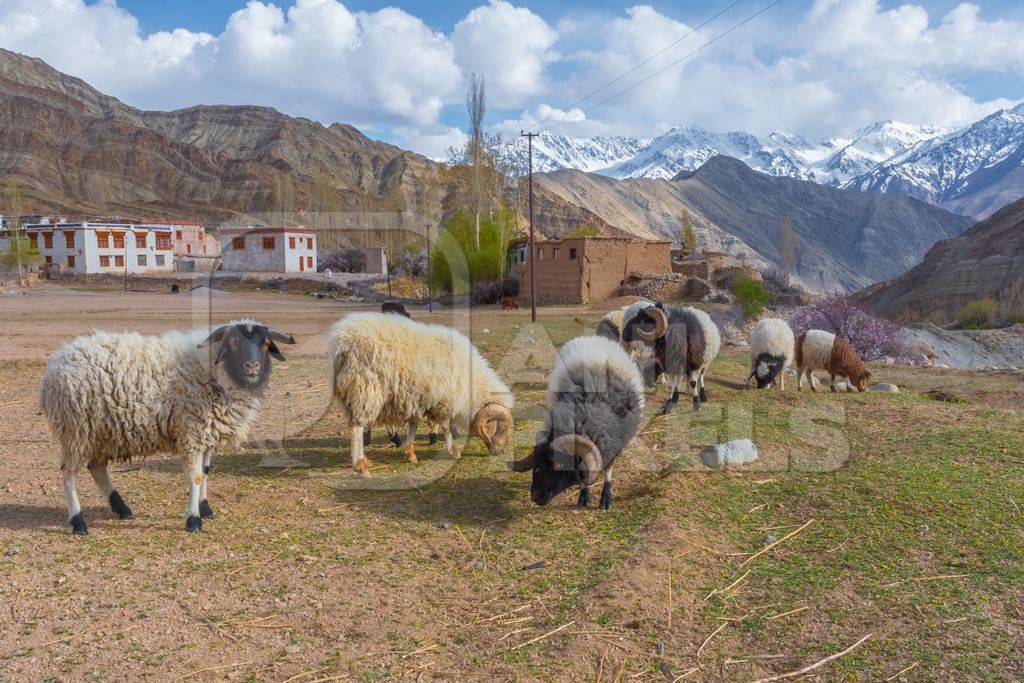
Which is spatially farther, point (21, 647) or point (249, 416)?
point (249, 416)

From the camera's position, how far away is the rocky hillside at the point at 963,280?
4988 cm

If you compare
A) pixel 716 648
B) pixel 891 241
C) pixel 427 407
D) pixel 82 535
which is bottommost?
pixel 716 648

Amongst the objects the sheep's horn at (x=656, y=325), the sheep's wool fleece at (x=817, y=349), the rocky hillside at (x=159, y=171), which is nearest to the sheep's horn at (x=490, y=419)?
the sheep's horn at (x=656, y=325)

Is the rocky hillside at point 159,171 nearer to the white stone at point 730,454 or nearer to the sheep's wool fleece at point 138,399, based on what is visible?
the white stone at point 730,454

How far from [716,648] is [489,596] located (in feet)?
5.35

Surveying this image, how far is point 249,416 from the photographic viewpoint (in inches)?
257

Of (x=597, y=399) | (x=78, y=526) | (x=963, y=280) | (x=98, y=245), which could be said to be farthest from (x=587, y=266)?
(x=98, y=245)

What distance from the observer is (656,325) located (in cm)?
1133

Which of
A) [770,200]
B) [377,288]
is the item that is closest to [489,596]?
[377,288]

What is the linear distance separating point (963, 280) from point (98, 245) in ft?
240

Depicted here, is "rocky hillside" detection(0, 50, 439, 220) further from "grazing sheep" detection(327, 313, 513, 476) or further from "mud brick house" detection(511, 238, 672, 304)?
"grazing sheep" detection(327, 313, 513, 476)

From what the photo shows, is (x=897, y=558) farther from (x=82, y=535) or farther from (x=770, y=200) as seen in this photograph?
(x=770, y=200)

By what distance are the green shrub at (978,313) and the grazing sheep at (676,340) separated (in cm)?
3660

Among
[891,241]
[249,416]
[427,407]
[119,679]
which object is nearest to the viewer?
[119,679]
